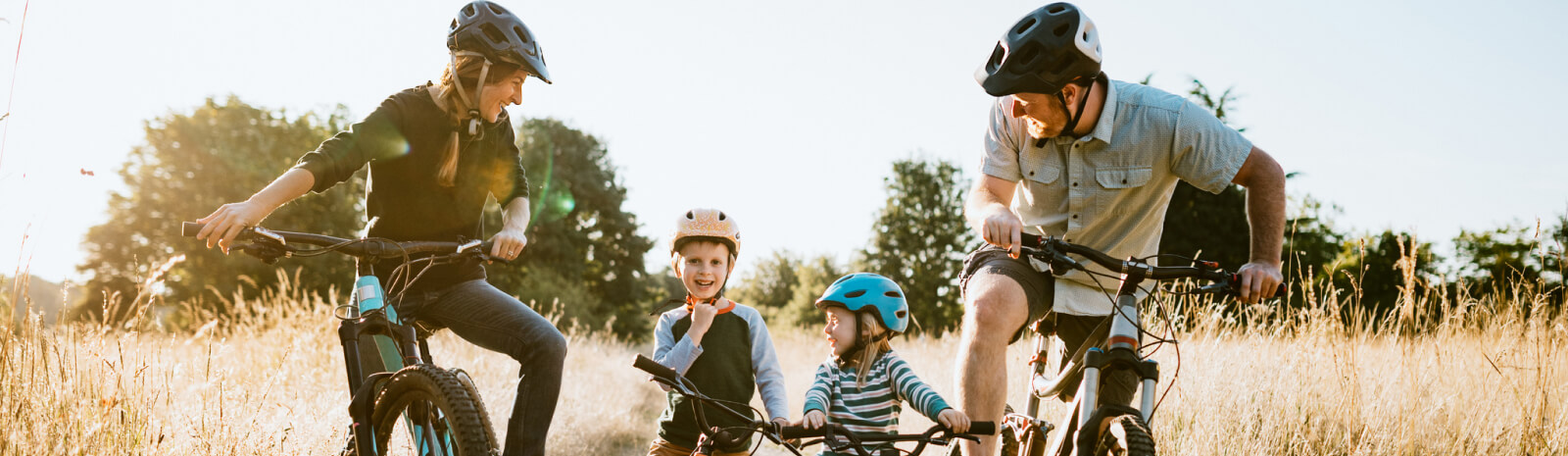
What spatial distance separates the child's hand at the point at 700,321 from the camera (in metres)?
3.47

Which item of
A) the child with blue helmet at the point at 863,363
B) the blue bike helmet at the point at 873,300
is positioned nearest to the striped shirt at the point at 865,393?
the child with blue helmet at the point at 863,363

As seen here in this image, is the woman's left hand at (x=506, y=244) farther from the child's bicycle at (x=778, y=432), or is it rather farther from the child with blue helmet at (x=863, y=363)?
the child with blue helmet at (x=863, y=363)

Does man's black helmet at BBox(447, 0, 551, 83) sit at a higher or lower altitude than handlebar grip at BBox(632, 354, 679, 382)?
higher

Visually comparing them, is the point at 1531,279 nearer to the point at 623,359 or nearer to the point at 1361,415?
the point at 1361,415

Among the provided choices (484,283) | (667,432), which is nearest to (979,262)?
(667,432)

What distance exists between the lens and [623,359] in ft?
52.5

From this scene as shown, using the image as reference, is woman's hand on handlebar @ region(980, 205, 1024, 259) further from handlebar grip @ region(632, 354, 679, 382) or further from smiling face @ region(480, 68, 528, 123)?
smiling face @ region(480, 68, 528, 123)

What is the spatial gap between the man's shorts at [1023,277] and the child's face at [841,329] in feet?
1.44

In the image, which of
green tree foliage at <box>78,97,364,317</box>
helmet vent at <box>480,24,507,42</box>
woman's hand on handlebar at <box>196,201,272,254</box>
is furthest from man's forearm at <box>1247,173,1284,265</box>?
green tree foliage at <box>78,97,364,317</box>

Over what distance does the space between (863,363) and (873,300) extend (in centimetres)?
23

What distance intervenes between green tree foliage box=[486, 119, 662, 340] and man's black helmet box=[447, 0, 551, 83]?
28429 millimetres

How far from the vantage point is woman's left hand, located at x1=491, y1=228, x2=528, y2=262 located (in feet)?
10.3

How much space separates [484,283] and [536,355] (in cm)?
47

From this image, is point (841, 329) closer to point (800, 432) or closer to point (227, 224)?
point (800, 432)
